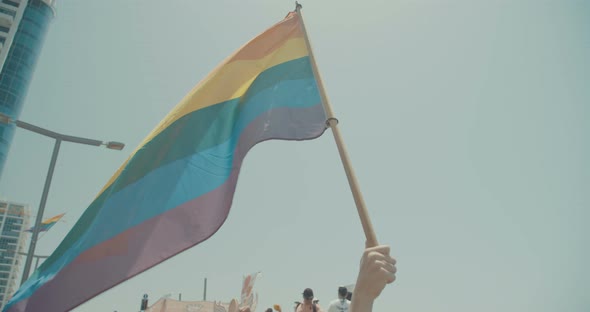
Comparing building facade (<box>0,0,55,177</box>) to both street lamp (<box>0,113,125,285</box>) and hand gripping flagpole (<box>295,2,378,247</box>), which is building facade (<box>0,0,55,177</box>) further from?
hand gripping flagpole (<box>295,2,378,247</box>)

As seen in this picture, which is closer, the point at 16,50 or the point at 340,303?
the point at 340,303

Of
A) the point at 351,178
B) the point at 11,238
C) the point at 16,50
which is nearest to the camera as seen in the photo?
the point at 351,178

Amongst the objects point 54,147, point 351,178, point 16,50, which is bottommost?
point 351,178

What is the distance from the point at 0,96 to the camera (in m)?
64.1

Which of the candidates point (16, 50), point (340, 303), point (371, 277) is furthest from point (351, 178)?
point (16, 50)

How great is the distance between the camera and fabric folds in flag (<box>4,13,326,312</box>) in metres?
3.04

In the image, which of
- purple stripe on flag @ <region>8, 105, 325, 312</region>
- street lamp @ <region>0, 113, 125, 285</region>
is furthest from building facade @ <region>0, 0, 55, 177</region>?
purple stripe on flag @ <region>8, 105, 325, 312</region>

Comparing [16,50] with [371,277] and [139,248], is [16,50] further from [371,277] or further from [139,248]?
[371,277]

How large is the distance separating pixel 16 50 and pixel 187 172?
7971 cm

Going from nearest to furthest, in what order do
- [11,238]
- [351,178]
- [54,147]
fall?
[351,178] < [54,147] < [11,238]

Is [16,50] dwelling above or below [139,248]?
above

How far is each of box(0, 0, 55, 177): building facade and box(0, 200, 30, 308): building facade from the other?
63963 millimetres

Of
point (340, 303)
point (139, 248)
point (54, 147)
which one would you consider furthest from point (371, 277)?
point (54, 147)

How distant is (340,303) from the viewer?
5.90m
